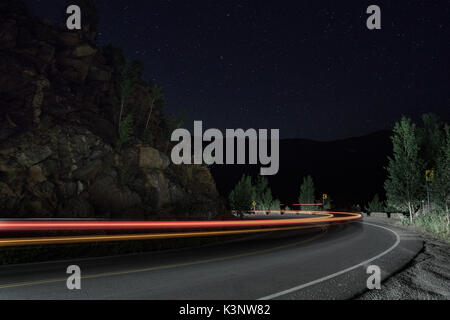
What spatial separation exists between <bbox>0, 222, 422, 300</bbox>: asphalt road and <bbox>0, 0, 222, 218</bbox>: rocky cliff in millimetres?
15346

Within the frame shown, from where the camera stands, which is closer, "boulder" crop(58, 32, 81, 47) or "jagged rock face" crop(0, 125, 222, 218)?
"jagged rock face" crop(0, 125, 222, 218)

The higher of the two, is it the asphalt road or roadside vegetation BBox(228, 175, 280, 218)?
the asphalt road

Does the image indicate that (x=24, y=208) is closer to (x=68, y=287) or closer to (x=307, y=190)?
(x=68, y=287)

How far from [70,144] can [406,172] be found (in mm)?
31799

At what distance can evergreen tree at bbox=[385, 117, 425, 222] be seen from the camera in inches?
1328

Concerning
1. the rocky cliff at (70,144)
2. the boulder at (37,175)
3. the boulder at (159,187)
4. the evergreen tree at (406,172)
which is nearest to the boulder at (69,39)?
the rocky cliff at (70,144)

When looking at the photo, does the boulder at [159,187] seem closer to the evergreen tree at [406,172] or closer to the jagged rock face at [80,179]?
the jagged rock face at [80,179]

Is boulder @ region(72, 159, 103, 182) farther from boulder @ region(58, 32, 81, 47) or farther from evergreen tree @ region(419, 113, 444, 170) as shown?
evergreen tree @ region(419, 113, 444, 170)

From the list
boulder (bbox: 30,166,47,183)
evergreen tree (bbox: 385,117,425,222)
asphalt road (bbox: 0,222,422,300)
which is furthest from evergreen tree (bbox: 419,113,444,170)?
boulder (bbox: 30,166,47,183)

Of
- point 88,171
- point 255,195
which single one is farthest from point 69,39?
point 255,195

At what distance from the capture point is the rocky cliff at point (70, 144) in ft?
79.5

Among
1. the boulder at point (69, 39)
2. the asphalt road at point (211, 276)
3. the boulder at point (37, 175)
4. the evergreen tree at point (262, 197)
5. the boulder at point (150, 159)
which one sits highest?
the boulder at point (69, 39)

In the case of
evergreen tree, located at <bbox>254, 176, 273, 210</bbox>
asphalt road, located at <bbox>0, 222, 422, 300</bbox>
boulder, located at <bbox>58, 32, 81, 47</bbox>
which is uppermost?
boulder, located at <bbox>58, 32, 81, 47</bbox>

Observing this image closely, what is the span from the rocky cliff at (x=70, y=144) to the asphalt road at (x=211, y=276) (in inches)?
604
